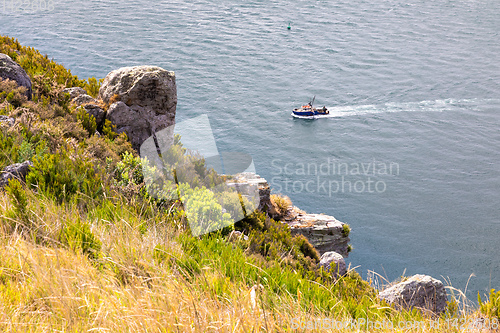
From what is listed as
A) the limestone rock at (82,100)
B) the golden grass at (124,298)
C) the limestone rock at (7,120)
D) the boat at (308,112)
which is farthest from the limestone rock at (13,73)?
the boat at (308,112)

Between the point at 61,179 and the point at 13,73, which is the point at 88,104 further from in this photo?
the point at 61,179

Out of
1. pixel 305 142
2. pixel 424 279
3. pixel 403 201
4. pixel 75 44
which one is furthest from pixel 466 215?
pixel 75 44

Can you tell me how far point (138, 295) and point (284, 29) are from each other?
10536 centimetres

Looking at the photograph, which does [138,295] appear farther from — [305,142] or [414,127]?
[414,127]

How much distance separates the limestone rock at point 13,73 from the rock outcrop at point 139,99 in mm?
1868

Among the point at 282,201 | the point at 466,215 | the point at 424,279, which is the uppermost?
the point at 424,279

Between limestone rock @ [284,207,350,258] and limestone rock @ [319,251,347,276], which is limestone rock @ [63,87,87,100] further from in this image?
limestone rock @ [284,207,350,258]

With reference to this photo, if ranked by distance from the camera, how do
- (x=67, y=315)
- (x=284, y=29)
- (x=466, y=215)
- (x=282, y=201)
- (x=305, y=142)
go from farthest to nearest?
(x=284, y=29), (x=305, y=142), (x=466, y=215), (x=282, y=201), (x=67, y=315)

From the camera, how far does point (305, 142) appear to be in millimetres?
76188

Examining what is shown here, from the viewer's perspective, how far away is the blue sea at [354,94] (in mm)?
59969

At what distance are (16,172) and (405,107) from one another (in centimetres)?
8939

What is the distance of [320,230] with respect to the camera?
64.6 feet

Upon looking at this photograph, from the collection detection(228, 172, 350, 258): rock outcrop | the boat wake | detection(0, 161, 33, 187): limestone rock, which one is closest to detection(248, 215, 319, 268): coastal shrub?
detection(0, 161, 33, 187): limestone rock

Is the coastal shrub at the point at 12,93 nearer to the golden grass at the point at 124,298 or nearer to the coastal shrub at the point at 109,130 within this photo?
the coastal shrub at the point at 109,130
